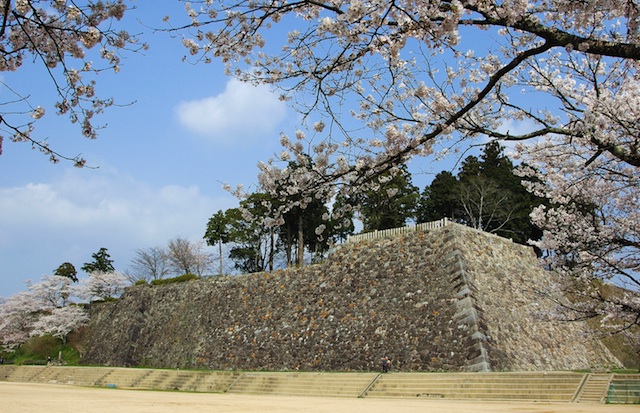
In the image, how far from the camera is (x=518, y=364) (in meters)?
15.8

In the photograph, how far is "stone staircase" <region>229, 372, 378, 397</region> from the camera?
46.4 ft

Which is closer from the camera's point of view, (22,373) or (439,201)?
(22,373)

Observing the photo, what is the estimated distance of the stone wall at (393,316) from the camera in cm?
1591

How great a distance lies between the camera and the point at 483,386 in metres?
12.3

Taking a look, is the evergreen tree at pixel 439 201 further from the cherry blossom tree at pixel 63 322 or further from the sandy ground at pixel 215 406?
the sandy ground at pixel 215 406

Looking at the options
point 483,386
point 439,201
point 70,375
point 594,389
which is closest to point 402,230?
point 483,386

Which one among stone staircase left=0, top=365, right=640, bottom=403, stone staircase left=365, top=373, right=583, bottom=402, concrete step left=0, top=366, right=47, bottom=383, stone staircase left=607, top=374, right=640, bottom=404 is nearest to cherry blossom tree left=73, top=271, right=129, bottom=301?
concrete step left=0, top=366, right=47, bottom=383

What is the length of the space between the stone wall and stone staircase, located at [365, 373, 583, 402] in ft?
6.05

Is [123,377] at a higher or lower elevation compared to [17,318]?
lower

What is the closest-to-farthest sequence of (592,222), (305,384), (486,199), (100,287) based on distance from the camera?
1. (592,222)
2. (305,384)
3. (486,199)
4. (100,287)

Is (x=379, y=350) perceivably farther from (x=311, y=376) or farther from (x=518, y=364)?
(x=518, y=364)

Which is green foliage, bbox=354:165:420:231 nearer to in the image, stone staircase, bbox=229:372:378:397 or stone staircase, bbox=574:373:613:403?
stone staircase, bbox=229:372:378:397

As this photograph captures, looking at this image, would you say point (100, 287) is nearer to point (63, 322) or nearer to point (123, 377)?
point (63, 322)

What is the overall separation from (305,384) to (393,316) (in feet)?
12.2
